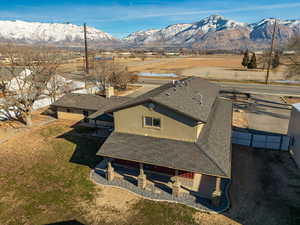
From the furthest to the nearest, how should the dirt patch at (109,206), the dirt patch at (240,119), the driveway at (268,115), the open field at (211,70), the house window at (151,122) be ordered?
1. the open field at (211,70)
2. the dirt patch at (240,119)
3. the driveway at (268,115)
4. the house window at (151,122)
5. the dirt patch at (109,206)

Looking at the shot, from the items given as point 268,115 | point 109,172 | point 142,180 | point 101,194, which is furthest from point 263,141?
point 101,194

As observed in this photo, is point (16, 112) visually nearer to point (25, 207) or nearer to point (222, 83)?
point (25, 207)

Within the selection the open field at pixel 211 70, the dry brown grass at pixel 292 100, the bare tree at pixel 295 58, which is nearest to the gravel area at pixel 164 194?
the dry brown grass at pixel 292 100

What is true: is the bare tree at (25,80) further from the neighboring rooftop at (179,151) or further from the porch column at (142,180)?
the porch column at (142,180)

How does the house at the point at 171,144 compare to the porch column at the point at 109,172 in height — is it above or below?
above

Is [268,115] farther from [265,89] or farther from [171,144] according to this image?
[171,144]
